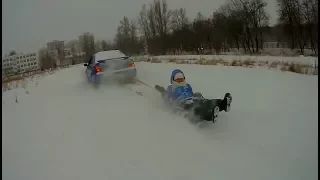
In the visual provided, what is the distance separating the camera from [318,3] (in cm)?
385

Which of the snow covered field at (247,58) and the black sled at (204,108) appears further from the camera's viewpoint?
the snow covered field at (247,58)

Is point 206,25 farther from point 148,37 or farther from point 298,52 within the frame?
point 298,52

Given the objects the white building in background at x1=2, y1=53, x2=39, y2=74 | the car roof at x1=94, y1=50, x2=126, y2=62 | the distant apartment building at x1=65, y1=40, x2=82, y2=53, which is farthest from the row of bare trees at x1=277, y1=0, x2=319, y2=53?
the white building in background at x1=2, y1=53, x2=39, y2=74

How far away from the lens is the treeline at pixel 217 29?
373 cm

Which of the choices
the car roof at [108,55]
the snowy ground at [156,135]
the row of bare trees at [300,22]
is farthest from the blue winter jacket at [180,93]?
the row of bare trees at [300,22]

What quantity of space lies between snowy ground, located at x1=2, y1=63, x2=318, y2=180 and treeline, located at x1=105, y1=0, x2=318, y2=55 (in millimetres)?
602

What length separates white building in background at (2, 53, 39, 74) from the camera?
105 inches

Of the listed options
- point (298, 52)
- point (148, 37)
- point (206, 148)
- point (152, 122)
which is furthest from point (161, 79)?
point (298, 52)

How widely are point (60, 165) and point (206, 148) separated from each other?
131 cm

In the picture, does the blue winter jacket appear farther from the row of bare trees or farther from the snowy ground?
the row of bare trees

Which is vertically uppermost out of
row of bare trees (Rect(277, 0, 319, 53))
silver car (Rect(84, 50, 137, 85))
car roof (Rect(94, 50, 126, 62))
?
row of bare trees (Rect(277, 0, 319, 53))

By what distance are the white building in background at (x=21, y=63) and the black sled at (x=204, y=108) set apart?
5.55 ft

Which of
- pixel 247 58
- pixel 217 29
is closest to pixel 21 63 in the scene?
pixel 217 29

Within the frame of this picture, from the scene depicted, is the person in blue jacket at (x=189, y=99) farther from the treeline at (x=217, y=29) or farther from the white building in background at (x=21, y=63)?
the white building in background at (x=21, y=63)
